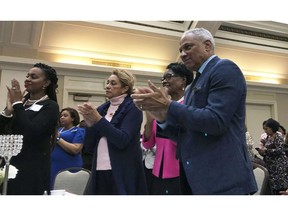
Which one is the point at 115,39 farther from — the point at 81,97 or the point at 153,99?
the point at 153,99

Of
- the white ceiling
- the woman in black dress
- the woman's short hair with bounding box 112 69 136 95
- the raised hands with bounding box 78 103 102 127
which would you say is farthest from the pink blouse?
the white ceiling

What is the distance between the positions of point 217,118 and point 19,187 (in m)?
Result: 0.95

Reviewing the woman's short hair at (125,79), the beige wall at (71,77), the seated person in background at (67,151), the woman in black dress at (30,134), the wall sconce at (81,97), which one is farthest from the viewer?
the wall sconce at (81,97)

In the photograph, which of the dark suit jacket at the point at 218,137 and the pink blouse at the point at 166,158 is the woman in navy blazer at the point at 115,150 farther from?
the dark suit jacket at the point at 218,137

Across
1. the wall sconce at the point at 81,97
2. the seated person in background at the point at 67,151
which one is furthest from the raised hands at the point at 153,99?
the wall sconce at the point at 81,97

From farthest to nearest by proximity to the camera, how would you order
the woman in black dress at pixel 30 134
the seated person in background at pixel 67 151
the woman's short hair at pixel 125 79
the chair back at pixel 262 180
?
the seated person in background at pixel 67 151 → the woman's short hair at pixel 125 79 → the chair back at pixel 262 180 → the woman in black dress at pixel 30 134

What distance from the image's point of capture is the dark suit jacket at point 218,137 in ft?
3.19

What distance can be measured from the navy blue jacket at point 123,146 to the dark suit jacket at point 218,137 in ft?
1.61

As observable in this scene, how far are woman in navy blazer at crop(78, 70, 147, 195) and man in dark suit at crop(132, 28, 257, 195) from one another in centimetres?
46

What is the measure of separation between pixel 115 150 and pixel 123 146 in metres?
0.05

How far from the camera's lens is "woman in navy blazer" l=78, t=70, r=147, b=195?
1.47 m

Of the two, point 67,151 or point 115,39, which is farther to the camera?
point 115,39

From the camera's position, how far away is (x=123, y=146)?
1.50 m

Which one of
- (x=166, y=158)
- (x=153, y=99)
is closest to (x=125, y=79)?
(x=166, y=158)
